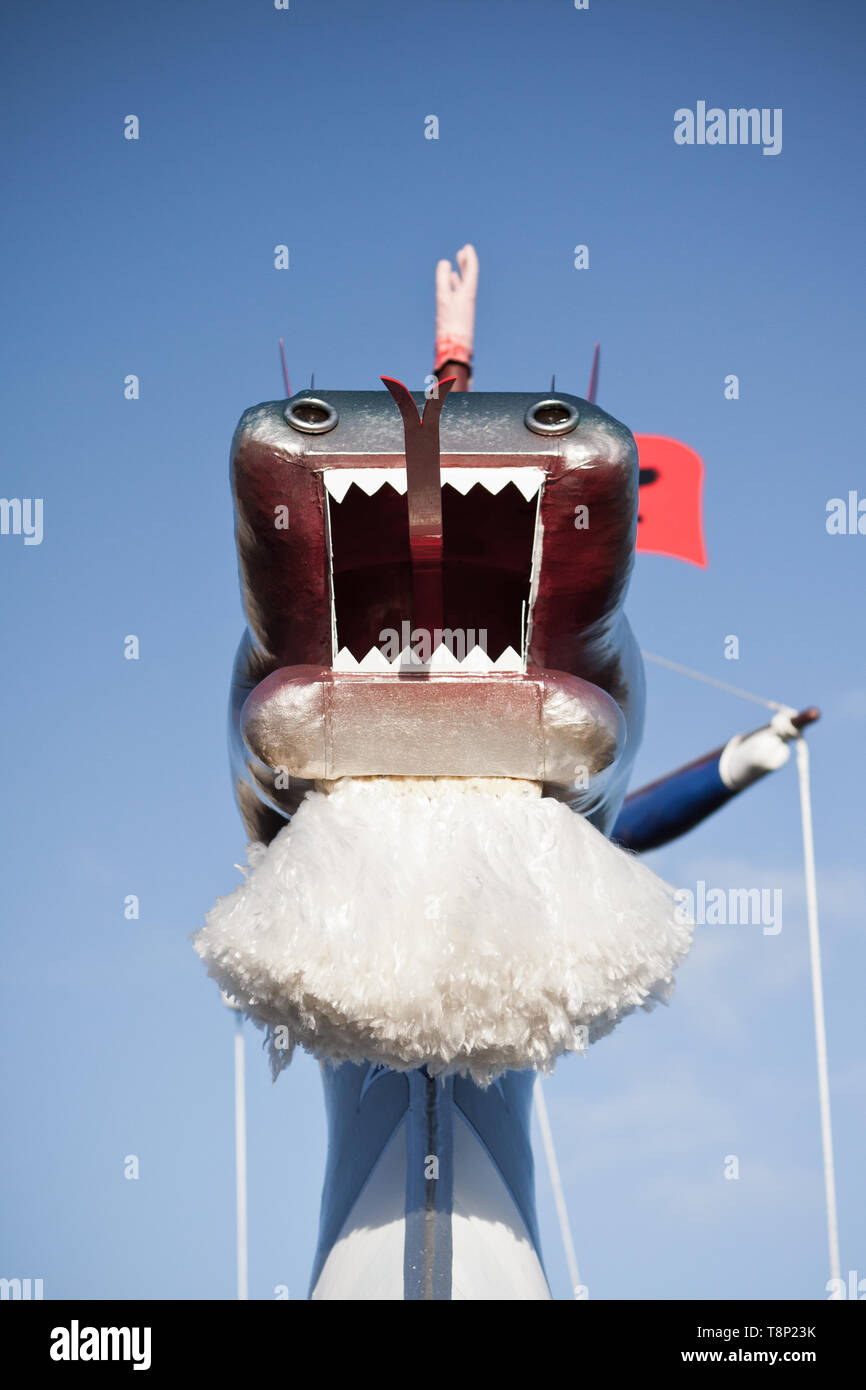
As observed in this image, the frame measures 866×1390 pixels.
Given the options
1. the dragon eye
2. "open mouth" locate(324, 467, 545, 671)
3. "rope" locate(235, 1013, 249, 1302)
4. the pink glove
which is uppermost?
the pink glove

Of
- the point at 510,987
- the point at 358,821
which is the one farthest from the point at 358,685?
the point at 510,987

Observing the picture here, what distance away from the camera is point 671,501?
632 cm

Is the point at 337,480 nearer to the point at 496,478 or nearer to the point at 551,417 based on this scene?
the point at 496,478

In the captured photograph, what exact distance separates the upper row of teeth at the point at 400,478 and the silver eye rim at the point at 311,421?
0.12 meters

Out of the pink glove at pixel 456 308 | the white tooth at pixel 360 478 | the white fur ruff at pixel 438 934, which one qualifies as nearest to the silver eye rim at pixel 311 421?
the white tooth at pixel 360 478

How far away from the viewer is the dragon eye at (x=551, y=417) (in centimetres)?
406

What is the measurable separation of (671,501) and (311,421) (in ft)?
8.58

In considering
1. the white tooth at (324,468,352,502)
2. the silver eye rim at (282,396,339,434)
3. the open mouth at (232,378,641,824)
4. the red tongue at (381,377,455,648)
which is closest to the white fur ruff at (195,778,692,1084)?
the open mouth at (232,378,641,824)

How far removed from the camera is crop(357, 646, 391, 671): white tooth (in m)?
4.05

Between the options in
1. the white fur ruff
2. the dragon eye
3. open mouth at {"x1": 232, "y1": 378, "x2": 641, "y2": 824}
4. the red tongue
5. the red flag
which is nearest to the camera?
the white fur ruff

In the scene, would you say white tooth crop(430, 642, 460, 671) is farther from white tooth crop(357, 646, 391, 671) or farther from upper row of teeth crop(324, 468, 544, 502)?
upper row of teeth crop(324, 468, 544, 502)

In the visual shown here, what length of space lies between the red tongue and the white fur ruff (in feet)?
1.60

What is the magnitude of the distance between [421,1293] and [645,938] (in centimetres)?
110

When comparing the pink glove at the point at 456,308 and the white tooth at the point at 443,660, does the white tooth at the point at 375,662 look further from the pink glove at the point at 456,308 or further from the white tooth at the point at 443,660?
the pink glove at the point at 456,308
